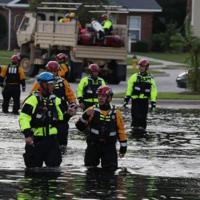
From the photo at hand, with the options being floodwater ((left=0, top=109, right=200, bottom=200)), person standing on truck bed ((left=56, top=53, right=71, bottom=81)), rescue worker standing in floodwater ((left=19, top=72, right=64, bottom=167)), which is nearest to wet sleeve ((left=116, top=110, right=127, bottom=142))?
floodwater ((left=0, top=109, right=200, bottom=200))

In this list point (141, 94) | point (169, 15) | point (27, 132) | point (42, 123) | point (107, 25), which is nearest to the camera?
point (27, 132)

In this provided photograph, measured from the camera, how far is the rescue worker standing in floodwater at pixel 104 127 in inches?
583

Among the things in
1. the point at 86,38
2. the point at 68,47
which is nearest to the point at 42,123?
the point at 86,38

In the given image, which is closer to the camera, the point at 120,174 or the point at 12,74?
the point at 120,174

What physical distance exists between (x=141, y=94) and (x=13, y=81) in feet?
18.5

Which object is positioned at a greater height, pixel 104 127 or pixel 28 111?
pixel 28 111

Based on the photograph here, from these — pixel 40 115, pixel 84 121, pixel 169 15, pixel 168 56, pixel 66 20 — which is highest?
pixel 169 15

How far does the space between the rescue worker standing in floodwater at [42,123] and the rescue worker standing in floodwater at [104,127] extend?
0.54m

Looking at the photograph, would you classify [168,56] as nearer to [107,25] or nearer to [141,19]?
[141,19]

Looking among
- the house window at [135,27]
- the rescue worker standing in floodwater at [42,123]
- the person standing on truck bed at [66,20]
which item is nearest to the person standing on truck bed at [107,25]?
the person standing on truck bed at [66,20]

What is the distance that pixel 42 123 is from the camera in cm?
1422

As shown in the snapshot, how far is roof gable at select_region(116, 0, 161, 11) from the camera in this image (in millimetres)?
84250

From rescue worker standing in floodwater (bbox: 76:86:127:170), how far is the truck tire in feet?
98.7

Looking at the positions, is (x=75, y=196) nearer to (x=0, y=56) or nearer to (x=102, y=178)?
(x=102, y=178)
